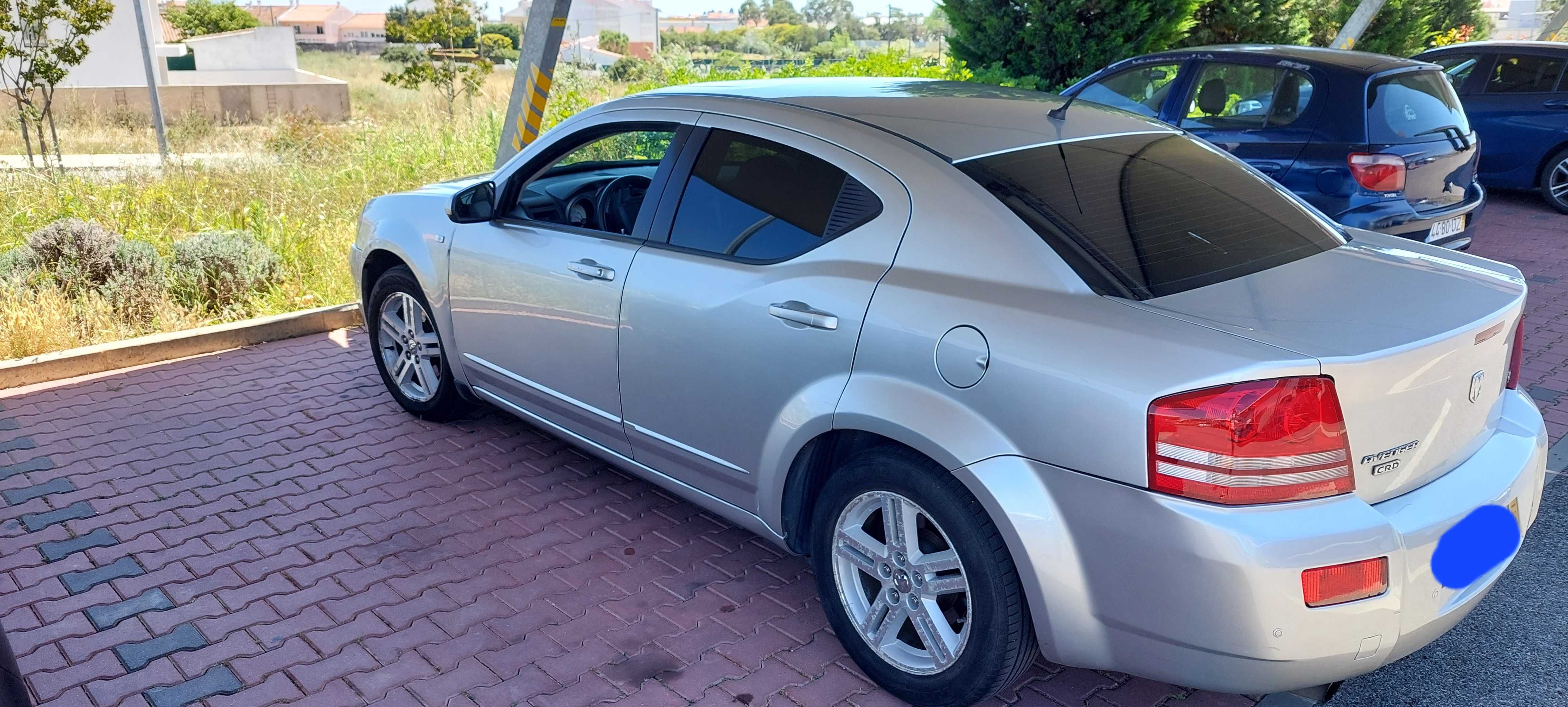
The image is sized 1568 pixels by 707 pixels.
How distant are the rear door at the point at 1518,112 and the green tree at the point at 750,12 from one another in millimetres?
111083

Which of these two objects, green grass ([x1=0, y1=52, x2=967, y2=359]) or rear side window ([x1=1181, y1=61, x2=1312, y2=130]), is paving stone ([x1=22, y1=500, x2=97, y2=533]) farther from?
rear side window ([x1=1181, y1=61, x2=1312, y2=130])

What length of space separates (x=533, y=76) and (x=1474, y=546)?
700 cm

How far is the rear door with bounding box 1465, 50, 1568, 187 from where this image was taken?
10.5 m

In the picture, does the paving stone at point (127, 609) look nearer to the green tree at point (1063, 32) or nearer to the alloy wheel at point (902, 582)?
the alloy wheel at point (902, 582)

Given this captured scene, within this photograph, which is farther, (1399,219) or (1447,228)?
(1447,228)

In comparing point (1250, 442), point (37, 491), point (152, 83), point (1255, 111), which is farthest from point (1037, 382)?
point (152, 83)

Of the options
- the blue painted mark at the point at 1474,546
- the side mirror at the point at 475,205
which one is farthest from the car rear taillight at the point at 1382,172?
the side mirror at the point at 475,205

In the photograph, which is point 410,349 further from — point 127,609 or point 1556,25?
point 1556,25

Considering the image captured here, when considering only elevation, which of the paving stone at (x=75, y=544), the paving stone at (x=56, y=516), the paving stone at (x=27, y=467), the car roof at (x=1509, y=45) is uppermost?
the car roof at (x=1509, y=45)

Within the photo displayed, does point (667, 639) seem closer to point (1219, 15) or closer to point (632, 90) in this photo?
point (632, 90)

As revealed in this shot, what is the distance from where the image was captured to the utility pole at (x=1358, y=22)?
600 inches

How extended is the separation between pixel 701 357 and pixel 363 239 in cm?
254

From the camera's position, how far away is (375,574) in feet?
12.6

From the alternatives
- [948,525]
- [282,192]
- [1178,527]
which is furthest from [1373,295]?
[282,192]
